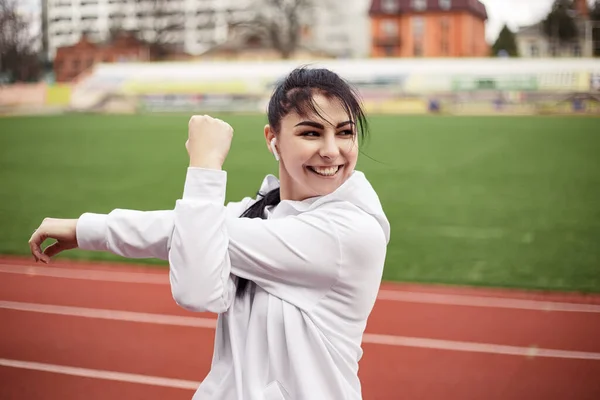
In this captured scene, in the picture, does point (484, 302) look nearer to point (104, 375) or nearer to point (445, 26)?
point (104, 375)

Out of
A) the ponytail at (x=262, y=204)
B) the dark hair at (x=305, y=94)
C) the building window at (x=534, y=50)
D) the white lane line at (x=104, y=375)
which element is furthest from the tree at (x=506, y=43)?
the dark hair at (x=305, y=94)

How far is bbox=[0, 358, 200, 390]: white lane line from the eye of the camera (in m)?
4.43

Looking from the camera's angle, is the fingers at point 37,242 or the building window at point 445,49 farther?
the building window at point 445,49

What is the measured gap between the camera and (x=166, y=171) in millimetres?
17016

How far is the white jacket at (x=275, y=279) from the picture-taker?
1.60 meters

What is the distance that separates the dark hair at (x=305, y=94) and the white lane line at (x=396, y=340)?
344cm

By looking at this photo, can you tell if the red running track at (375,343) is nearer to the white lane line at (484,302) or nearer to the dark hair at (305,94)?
the white lane line at (484,302)

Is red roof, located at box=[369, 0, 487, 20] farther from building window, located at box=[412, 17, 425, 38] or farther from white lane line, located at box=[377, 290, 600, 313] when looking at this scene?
white lane line, located at box=[377, 290, 600, 313]

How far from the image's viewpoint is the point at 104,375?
14.9 ft

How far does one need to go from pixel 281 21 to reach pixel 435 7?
12.6 metres

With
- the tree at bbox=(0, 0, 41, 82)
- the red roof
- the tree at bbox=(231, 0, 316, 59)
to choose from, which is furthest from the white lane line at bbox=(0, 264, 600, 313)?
the red roof

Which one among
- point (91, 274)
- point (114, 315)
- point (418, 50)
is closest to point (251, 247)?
point (114, 315)

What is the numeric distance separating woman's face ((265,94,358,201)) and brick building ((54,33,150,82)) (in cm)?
5072

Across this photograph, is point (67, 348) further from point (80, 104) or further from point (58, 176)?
point (80, 104)
